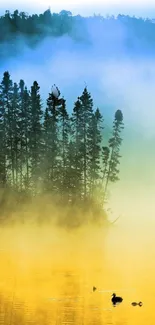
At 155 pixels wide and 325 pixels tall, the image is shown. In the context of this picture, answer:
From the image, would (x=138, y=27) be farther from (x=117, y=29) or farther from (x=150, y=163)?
(x=150, y=163)

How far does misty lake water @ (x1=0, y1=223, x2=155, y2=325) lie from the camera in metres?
41.0

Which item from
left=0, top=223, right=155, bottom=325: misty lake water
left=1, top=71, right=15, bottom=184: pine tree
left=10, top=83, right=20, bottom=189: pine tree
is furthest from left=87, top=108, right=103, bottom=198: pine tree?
left=0, top=223, right=155, bottom=325: misty lake water

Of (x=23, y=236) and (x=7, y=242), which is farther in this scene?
(x=23, y=236)

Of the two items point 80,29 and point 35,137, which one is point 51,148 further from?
point 80,29

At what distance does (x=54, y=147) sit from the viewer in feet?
289

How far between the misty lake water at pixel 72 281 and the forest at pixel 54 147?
49.9 ft

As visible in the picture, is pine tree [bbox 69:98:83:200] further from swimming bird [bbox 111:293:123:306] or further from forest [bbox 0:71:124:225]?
swimming bird [bbox 111:293:123:306]

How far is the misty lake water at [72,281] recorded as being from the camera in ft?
135

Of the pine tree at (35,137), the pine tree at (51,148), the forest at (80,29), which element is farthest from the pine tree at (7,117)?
the forest at (80,29)

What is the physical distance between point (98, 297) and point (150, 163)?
8781 cm

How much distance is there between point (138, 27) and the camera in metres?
180

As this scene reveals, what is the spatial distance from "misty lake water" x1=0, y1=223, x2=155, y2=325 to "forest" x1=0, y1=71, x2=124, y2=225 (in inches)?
598

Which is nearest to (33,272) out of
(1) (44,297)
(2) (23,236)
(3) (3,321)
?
(1) (44,297)

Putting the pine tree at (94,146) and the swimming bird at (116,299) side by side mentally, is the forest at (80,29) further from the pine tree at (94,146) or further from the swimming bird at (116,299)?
the swimming bird at (116,299)
